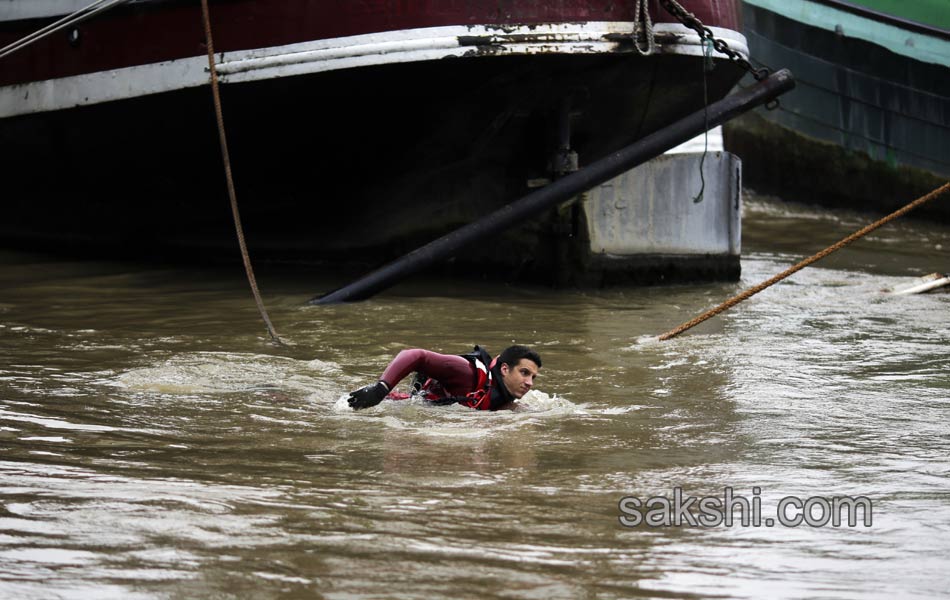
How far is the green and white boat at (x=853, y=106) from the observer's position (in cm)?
1372

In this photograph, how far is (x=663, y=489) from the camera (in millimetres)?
4277

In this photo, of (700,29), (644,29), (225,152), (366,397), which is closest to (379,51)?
(225,152)

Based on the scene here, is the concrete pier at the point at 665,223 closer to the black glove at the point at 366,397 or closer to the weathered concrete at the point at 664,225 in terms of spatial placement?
the weathered concrete at the point at 664,225

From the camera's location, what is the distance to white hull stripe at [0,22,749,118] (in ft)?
27.8

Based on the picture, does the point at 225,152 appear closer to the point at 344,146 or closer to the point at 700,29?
the point at 344,146

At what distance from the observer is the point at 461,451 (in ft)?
16.0

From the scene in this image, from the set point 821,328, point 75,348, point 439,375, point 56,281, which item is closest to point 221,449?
point 439,375

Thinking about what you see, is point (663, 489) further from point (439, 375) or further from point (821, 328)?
point (821, 328)

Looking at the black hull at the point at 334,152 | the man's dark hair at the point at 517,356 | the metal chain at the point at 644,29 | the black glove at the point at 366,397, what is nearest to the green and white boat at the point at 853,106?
the black hull at the point at 334,152

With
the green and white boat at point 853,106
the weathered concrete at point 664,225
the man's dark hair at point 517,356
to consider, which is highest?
the green and white boat at point 853,106

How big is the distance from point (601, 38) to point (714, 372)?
2892 mm

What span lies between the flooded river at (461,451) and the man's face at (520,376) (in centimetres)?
12

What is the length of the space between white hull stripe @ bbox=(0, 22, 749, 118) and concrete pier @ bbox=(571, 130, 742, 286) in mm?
1092

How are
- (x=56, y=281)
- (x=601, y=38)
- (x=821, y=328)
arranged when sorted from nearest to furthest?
(x=821, y=328)
(x=601, y=38)
(x=56, y=281)
